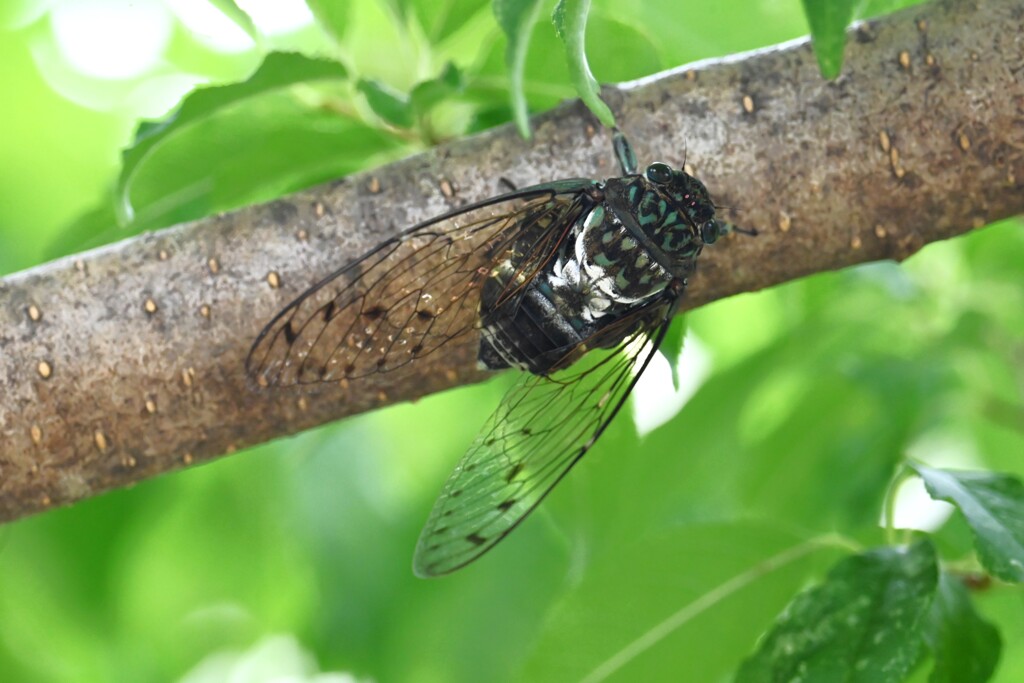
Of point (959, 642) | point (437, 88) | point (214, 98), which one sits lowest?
point (959, 642)

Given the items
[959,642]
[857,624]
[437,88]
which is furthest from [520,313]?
[959,642]

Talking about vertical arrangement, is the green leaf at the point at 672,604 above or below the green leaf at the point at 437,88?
below

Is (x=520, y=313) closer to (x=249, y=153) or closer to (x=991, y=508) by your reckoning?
(x=249, y=153)

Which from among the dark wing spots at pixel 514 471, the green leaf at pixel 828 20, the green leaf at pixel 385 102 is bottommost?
the dark wing spots at pixel 514 471

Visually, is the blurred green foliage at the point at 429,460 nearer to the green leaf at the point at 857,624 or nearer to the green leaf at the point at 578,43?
the green leaf at the point at 857,624

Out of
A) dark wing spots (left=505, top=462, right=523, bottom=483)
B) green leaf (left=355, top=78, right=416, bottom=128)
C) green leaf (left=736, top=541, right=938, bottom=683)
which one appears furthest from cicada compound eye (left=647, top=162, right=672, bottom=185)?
green leaf (left=736, top=541, right=938, bottom=683)

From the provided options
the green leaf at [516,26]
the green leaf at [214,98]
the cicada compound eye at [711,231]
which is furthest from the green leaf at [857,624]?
the green leaf at [214,98]

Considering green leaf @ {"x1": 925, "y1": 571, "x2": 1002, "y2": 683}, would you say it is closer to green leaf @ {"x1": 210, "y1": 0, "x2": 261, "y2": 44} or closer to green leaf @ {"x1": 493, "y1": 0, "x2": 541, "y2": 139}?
green leaf @ {"x1": 493, "y1": 0, "x2": 541, "y2": 139}
